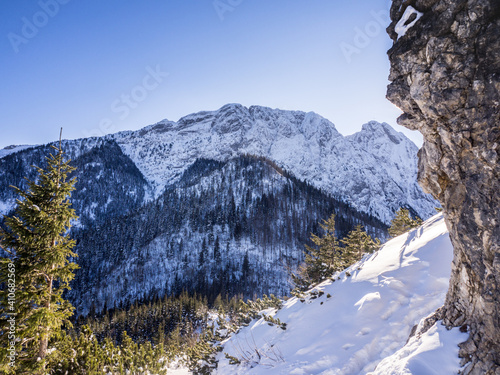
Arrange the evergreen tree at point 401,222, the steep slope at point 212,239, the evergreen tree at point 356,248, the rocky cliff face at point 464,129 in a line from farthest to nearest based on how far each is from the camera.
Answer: the steep slope at point 212,239 → the evergreen tree at point 401,222 → the evergreen tree at point 356,248 → the rocky cliff face at point 464,129

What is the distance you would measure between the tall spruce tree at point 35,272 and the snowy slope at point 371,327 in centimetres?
920

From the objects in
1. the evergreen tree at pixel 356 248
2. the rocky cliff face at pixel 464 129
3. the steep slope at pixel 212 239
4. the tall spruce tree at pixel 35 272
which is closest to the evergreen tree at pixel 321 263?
the evergreen tree at pixel 356 248

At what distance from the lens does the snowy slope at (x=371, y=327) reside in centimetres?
698

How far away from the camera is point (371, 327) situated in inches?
403

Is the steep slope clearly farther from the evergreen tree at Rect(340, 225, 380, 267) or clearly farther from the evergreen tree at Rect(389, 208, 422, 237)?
the evergreen tree at Rect(340, 225, 380, 267)

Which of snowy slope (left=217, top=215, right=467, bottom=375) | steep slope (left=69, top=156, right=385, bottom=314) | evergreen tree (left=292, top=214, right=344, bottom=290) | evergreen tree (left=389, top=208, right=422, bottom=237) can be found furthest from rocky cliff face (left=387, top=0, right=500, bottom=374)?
steep slope (left=69, top=156, right=385, bottom=314)

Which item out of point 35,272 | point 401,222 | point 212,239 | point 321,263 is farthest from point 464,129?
point 212,239

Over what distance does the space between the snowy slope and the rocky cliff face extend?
109 cm

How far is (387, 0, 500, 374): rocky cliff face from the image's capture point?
5586mm

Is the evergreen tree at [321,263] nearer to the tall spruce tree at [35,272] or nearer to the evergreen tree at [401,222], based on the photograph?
the evergreen tree at [401,222]

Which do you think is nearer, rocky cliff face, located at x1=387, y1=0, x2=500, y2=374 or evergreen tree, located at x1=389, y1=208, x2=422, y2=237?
rocky cliff face, located at x1=387, y1=0, x2=500, y2=374

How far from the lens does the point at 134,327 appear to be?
218 feet

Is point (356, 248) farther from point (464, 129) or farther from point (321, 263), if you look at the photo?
point (464, 129)

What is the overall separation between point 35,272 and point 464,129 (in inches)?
581
